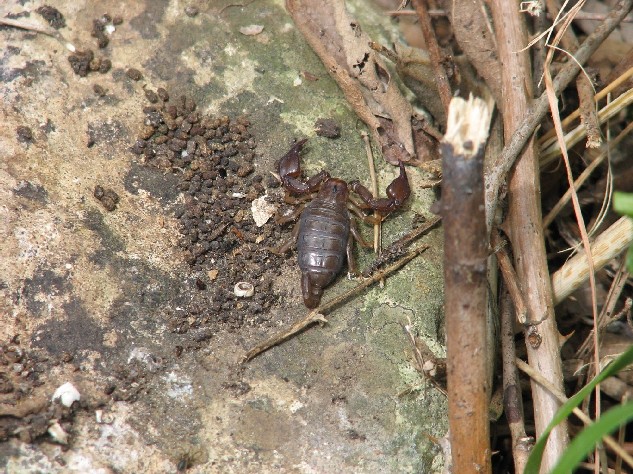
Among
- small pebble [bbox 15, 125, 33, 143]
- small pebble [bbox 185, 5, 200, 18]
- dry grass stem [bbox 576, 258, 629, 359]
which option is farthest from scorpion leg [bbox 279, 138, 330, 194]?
dry grass stem [bbox 576, 258, 629, 359]

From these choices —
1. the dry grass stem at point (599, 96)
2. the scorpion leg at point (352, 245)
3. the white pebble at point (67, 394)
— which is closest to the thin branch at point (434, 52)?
the dry grass stem at point (599, 96)

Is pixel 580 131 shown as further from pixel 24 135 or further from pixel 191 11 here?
pixel 24 135

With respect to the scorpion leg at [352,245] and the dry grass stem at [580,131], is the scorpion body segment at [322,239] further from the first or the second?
the dry grass stem at [580,131]

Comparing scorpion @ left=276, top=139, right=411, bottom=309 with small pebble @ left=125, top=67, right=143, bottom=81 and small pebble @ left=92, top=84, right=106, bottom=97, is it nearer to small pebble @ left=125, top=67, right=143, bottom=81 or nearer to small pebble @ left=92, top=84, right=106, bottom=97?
small pebble @ left=125, top=67, right=143, bottom=81

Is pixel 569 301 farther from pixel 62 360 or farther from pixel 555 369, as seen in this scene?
pixel 62 360

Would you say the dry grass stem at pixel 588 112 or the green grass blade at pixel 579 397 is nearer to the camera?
the green grass blade at pixel 579 397

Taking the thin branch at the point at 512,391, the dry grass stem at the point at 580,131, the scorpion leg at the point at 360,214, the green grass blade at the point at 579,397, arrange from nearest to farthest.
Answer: the green grass blade at the point at 579,397 < the thin branch at the point at 512,391 < the dry grass stem at the point at 580,131 < the scorpion leg at the point at 360,214

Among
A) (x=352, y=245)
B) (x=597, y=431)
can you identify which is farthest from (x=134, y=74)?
(x=597, y=431)

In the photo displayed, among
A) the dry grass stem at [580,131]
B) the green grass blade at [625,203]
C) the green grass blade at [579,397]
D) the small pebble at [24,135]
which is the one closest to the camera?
the green grass blade at [625,203]
